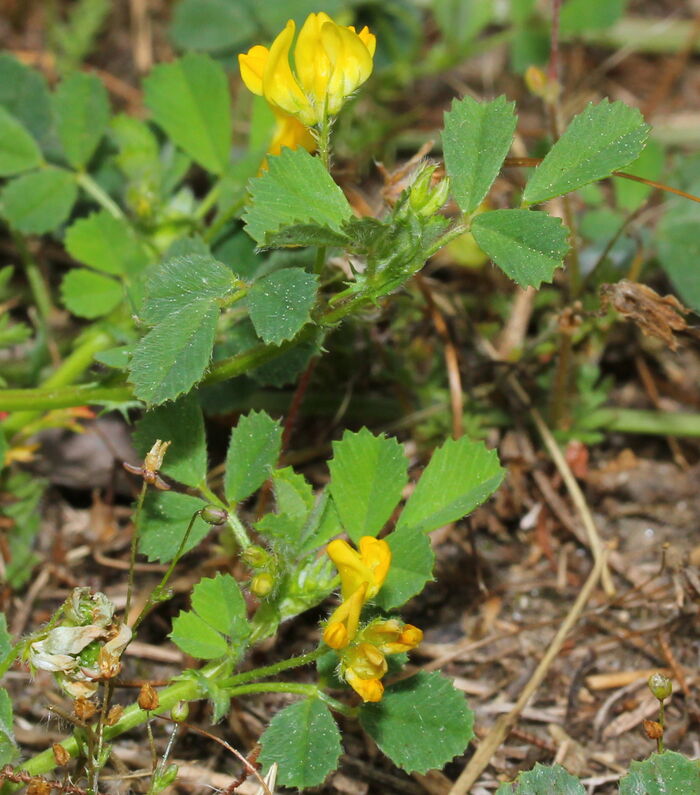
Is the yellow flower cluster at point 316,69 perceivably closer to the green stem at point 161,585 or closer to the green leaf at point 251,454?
the green leaf at point 251,454

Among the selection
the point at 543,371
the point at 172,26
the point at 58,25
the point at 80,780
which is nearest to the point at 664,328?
the point at 543,371

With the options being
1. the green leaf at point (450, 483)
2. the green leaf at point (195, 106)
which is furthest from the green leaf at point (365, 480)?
the green leaf at point (195, 106)

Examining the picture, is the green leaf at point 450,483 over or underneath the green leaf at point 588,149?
underneath

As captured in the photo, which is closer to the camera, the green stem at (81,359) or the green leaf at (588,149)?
the green leaf at (588,149)

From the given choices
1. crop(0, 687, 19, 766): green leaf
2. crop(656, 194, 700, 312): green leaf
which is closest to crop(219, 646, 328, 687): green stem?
crop(0, 687, 19, 766): green leaf

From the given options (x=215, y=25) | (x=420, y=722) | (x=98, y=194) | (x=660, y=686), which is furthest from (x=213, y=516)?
(x=215, y=25)

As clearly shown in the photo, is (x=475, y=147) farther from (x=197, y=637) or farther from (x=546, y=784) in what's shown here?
(x=546, y=784)
